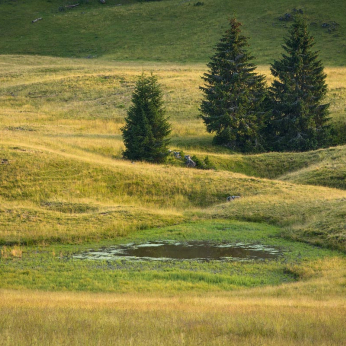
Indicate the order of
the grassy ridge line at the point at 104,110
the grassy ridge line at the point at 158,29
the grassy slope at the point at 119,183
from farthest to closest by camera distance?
the grassy ridge line at the point at 158,29, the grassy ridge line at the point at 104,110, the grassy slope at the point at 119,183

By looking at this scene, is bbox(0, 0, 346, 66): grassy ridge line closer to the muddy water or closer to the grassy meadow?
the grassy meadow

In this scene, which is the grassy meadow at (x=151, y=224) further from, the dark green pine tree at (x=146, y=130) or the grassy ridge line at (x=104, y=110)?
the dark green pine tree at (x=146, y=130)

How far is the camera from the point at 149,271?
1886 centimetres

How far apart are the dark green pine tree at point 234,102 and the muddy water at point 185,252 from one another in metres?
29.3

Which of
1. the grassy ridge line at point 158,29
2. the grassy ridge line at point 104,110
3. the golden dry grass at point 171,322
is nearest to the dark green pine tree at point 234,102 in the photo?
the grassy ridge line at point 104,110

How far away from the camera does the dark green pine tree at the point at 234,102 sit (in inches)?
2078

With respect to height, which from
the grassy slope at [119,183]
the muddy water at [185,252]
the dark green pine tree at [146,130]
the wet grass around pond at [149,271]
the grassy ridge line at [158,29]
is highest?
the grassy ridge line at [158,29]

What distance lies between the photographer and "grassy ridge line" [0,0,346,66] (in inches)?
4210

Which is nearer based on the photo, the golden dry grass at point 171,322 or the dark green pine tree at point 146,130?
the golden dry grass at point 171,322

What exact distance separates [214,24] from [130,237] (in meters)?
103

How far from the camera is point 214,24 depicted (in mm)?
120812

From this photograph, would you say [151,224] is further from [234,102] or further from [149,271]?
[234,102]

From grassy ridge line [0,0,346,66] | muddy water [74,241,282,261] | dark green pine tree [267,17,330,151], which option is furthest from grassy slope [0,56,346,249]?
grassy ridge line [0,0,346,66]

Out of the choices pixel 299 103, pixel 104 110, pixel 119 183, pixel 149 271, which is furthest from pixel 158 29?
pixel 149 271
